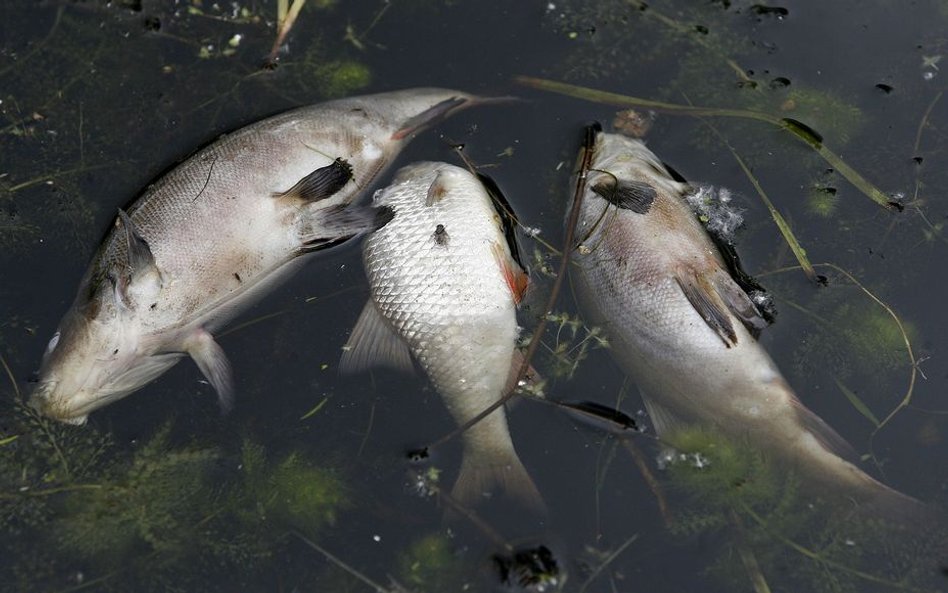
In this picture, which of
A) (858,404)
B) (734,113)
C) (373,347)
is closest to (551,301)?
(373,347)

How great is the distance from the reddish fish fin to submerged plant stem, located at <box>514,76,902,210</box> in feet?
3.61

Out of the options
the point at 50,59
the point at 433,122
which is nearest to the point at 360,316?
the point at 433,122

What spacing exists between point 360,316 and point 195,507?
1173 millimetres

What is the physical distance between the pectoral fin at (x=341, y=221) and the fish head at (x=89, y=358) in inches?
35.1

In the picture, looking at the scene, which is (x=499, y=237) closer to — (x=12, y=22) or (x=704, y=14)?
(x=704, y=14)

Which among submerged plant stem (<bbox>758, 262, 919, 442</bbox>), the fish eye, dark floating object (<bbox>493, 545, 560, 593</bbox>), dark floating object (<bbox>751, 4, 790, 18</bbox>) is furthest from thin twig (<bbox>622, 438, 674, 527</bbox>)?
the fish eye

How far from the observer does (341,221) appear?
3.80m

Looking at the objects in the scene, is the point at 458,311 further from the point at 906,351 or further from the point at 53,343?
the point at 906,351

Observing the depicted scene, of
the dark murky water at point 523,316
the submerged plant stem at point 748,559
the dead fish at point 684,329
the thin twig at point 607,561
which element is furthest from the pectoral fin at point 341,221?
the submerged plant stem at point 748,559

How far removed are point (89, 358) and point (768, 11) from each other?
3988mm

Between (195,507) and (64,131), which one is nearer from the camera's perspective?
(195,507)

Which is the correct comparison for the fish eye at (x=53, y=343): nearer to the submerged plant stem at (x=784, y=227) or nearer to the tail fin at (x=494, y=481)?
the tail fin at (x=494, y=481)

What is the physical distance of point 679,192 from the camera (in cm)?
398

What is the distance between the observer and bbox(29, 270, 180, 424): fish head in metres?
3.47
